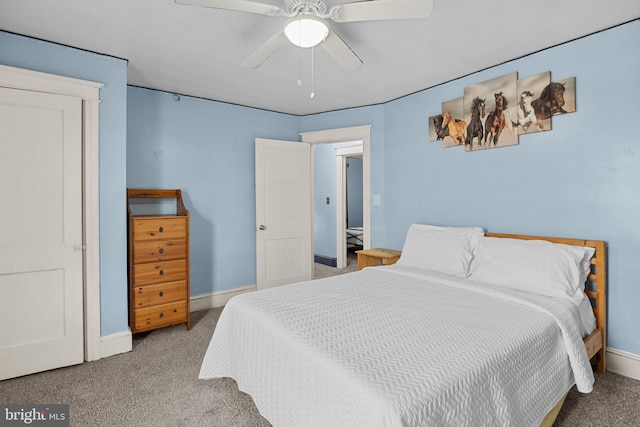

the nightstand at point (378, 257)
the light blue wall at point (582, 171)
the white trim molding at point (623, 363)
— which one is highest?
the light blue wall at point (582, 171)

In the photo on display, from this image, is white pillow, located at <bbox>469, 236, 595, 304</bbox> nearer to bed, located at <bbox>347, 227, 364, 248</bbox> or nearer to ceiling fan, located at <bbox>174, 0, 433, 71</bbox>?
ceiling fan, located at <bbox>174, 0, 433, 71</bbox>

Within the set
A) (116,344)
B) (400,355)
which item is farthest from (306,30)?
(116,344)

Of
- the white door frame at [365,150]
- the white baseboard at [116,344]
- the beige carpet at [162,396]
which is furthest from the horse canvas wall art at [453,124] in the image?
the white baseboard at [116,344]

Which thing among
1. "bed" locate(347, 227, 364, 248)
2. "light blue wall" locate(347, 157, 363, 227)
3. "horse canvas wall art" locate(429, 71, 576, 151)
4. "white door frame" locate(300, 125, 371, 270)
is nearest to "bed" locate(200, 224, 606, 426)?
"horse canvas wall art" locate(429, 71, 576, 151)

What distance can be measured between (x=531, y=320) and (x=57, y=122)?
3376 mm

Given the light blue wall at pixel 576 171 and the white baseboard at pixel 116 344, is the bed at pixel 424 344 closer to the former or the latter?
the light blue wall at pixel 576 171

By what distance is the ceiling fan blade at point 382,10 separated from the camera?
1509 millimetres

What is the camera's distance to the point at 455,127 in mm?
3207

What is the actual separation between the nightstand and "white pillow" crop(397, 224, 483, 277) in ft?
1.29

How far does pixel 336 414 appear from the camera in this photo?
1.19 meters

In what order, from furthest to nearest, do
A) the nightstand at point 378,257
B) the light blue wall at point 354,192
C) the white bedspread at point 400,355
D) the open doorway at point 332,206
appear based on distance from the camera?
the light blue wall at point 354,192, the open doorway at point 332,206, the nightstand at point 378,257, the white bedspread at point 400,355

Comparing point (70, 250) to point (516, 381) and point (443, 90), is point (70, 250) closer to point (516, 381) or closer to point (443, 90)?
point (516, 381)

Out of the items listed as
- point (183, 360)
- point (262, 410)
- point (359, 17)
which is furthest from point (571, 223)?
point (183, 360)

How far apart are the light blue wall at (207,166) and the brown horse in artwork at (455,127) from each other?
2.13 m
